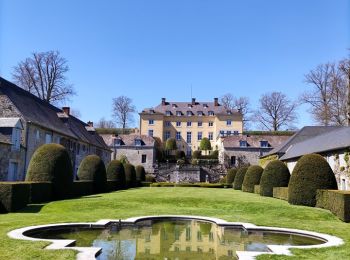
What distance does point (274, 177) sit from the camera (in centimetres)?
2480

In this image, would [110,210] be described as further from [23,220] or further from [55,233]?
[55,233]

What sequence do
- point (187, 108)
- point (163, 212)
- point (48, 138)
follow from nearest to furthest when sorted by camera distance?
point (163, 212) < point (48, 138) < point (187, 108)

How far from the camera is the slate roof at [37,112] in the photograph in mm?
26031

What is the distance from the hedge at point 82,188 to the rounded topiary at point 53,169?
1.49 metres

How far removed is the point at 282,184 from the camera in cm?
2453

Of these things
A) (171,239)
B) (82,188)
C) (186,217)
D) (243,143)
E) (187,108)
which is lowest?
(171,239)

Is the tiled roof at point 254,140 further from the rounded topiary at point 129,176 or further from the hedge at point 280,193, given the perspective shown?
the hedge at point 280,193

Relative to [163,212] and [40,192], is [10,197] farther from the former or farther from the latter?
[163,212]

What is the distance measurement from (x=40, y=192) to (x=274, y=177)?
1453 centimetres

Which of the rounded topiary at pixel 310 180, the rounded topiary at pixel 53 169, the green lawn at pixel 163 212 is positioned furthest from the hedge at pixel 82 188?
the rounded topiary at pixel 310 180

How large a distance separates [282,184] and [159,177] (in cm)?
3002

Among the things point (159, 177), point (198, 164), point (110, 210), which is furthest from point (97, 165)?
point (198, 164)

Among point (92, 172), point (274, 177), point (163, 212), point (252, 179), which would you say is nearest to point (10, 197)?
point (163, 212)

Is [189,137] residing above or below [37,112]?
above
